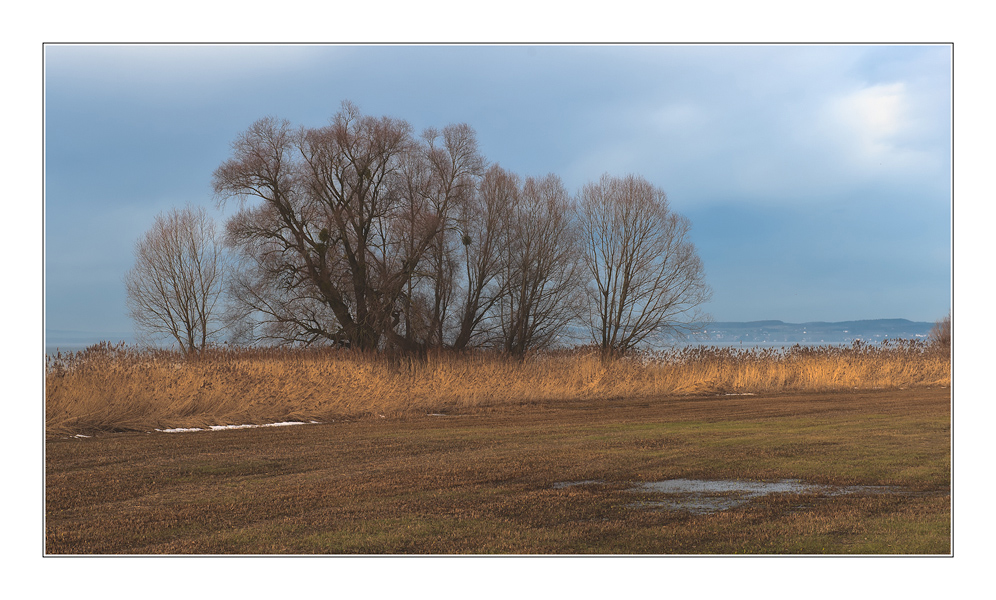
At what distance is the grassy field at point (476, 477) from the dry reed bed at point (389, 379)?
3.6 inches

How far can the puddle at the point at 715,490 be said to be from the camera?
18.8 ft

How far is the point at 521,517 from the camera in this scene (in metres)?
5.34

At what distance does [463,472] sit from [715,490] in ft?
7.61

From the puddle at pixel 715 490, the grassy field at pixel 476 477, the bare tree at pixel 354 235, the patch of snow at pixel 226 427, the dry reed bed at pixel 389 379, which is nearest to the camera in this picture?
the grassy field at pixel 476 477

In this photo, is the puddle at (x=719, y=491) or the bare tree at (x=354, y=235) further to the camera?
the bare tree at (x=354, y=235)

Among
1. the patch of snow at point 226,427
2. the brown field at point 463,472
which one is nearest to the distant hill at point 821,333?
the brown field at point 463,472

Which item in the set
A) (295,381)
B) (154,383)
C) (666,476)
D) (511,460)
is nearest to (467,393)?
(295,381)

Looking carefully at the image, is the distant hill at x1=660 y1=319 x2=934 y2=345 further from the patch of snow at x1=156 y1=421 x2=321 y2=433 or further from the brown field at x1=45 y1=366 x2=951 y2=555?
the patch of snow at x1=156 y1=421 x2=321 y2=433

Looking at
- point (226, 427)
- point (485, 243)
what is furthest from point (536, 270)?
point (226, 427)

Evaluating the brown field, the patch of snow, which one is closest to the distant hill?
the brown field

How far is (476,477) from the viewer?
6.97 meters

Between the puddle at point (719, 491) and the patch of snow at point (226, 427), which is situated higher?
the puddle at point (719, 491)

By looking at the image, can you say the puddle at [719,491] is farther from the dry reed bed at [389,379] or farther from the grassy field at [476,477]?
the dry reed bed at [389,379]

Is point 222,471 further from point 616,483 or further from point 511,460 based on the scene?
point 616,483
